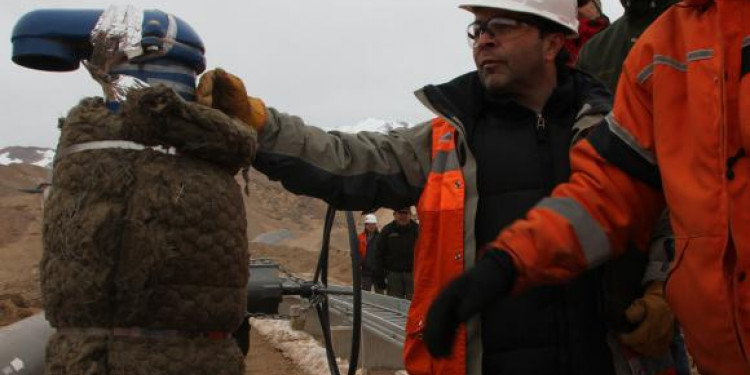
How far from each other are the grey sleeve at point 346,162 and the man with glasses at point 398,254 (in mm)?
A: 8308

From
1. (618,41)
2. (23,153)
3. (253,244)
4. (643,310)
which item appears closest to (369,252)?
(618,41)

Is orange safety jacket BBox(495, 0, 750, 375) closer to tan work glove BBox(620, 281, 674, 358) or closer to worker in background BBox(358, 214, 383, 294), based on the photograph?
tan work glove BBox(620, 281, 674, 358)

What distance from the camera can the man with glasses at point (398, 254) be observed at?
36.9ft

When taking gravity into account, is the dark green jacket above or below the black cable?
above

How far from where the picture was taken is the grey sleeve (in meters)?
2.49

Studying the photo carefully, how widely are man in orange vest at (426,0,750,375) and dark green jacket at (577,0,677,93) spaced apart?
139 centimetres

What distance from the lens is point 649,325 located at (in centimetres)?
230

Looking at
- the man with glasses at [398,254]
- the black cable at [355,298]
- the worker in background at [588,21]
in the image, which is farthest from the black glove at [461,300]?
the man with glasses at [398,254]

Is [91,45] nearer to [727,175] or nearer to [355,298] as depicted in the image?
[727,175]

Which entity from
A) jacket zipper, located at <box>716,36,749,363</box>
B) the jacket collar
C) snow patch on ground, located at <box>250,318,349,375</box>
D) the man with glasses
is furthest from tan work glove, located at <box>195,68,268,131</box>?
the man with glasses

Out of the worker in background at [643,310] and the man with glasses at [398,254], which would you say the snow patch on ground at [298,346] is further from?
the worker in background at [643,310]

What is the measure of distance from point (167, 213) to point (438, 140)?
901mm

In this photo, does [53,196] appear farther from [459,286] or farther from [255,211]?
[255,211]

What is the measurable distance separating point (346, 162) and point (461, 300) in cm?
97
